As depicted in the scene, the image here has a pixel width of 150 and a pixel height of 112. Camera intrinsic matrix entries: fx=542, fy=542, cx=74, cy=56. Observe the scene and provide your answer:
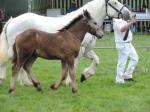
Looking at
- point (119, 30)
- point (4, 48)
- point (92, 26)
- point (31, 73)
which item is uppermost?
point (92, 26)

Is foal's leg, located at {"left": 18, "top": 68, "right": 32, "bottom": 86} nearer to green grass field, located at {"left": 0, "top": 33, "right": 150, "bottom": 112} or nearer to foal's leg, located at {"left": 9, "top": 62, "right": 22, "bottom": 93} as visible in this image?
green grass field, located at {"left": 0, "top": 33, "right": 150, "bottom": 112}

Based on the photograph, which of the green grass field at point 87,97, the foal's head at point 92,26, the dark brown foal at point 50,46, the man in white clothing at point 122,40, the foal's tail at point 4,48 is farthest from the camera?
the man in white clothing at point 122,40

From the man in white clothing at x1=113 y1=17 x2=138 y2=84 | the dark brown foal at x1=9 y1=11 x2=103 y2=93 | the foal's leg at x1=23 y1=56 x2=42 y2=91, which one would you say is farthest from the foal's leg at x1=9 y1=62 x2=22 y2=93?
the man in white clothing at x1=113 y1=17 x2=138 y2=84

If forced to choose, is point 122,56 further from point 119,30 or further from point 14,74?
point 14,74

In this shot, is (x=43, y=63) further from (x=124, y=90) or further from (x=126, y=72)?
(x=124, y=90)

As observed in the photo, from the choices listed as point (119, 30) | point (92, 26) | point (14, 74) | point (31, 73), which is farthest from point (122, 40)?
point (14, 74)

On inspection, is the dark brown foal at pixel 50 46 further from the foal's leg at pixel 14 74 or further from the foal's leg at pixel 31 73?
the foal's leg at pixel 31 73

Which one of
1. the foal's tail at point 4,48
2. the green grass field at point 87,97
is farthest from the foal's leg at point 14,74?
the foal's tail at point 4,48

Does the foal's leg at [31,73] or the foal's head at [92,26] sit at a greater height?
the foal's head at [92,26]

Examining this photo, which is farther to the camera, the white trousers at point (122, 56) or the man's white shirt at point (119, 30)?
the white trousers at point (122, 56)

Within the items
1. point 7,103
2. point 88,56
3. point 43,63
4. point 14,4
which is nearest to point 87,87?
point 88,56

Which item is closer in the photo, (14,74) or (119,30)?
(14,74)

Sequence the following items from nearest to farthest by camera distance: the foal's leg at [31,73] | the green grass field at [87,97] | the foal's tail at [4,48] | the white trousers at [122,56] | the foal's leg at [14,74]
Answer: the green grass field at [87,97], the foal's leg at [14,74], the foal's leg at [31,73], the foal's tail at [4,48], the white trousers at [122,56]

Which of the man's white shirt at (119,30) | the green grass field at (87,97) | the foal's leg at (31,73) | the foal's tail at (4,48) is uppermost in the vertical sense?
the man's white shirt at (119,30)
